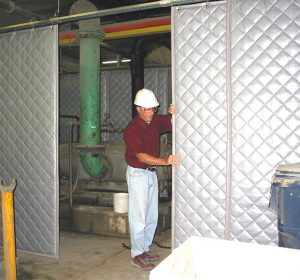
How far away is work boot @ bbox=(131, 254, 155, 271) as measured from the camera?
338 centimetres

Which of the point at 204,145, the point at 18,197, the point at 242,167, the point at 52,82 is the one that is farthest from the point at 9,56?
the point at 242,167

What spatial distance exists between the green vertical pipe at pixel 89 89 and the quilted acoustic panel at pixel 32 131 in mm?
967

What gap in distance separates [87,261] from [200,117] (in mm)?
2041

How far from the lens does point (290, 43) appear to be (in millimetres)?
2633

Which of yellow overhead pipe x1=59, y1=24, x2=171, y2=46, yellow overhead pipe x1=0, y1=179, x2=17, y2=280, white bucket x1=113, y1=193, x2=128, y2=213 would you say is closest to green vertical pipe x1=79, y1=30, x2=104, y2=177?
white bucket x1=113, y1=193, x2=128, y2=213

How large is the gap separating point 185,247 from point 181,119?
164cm

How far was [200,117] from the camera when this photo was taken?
2916mm

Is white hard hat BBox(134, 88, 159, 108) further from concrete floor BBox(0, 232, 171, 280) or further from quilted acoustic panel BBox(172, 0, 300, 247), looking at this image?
concrete floor BBox(0, 232, 171, 280)

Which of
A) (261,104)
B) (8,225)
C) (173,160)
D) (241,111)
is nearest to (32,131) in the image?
(8,225)

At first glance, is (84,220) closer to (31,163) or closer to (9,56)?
(31,163)

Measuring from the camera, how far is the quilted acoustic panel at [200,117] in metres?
2.85

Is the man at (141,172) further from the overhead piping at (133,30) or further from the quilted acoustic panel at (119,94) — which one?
the quilted acoustic panel at (119,94)

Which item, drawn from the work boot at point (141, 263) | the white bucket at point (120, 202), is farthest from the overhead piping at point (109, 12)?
the work boot at point (141, 263)

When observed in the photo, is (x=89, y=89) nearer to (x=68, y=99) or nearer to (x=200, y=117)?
(x=200, y=117)
